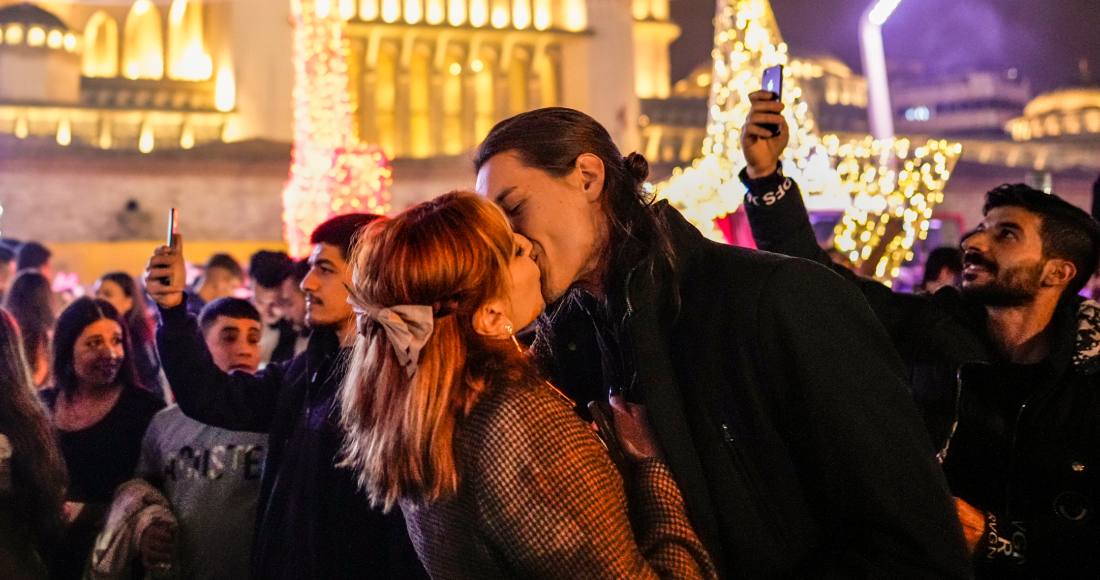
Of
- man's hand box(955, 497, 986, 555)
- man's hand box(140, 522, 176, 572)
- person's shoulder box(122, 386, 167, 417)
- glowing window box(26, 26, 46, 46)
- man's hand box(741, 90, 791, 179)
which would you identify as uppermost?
glowing window box(26, 26, 46, 46)

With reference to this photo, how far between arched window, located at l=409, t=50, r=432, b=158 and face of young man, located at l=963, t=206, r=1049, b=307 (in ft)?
105

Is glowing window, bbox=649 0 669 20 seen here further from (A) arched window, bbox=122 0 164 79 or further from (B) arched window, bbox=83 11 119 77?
(B) arched window, bbox=83 11 119 77

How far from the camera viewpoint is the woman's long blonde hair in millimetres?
1500

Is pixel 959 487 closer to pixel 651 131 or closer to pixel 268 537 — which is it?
pixel 268 537

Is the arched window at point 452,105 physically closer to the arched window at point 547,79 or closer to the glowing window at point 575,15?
the arched window at point 547,79

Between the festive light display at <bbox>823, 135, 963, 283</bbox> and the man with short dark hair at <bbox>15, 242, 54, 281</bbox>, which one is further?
the festive light display at <bbox>823, 135, 963, 283</bbox>

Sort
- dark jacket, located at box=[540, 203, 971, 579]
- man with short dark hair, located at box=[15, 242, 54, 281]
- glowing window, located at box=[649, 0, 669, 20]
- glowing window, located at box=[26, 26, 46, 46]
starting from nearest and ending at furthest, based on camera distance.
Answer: dark jacket, located at box=[540, 203, 971, 579] → man with short dark hair, located at box=[15, 242, 54, 281] → glowing window, located at box=[26, 26, 46, 46] → glowing window, located at box=[649, 0, 669, 20]

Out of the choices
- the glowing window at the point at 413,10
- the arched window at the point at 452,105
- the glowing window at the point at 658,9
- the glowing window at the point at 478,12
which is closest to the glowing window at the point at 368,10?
the glowing window at the point at 413,10

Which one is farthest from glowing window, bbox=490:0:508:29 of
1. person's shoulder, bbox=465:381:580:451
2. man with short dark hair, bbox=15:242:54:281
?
person's shoulder, bbox=465:381:580:451

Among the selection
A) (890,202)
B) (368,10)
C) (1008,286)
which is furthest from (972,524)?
(368,10)

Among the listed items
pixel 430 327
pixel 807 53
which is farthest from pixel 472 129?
pixel 430 327

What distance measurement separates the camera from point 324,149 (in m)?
22.0

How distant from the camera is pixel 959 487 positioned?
2.60m

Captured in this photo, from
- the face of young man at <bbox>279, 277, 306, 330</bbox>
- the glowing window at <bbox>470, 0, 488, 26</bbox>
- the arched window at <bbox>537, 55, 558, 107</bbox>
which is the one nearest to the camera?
the face of young man at <bbox>279, 277, 306, 330</bbox>
